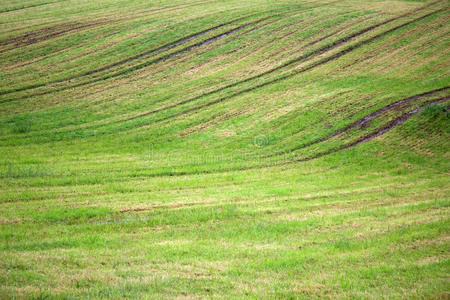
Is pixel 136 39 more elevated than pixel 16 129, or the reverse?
pixel 136 39

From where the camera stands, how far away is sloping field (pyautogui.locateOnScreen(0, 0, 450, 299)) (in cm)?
1097

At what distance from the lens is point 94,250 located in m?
12.3

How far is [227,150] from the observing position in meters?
26.4

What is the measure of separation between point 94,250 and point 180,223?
12.1ft

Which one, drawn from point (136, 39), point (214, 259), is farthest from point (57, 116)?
point (214, 259)

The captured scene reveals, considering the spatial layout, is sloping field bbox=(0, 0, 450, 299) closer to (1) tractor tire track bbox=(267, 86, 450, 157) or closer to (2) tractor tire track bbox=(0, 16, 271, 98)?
(1) tractor tire track bbox=(267, 86, 450, 157)

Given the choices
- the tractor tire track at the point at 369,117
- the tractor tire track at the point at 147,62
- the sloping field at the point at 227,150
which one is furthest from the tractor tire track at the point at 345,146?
the tractor tire track at the point at 147,62

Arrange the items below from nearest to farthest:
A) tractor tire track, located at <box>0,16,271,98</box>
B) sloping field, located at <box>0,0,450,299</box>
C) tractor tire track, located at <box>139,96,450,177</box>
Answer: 1. sloping field, located at <box>0,0,450,299</box>
2. tractor tire track, located at <box>139,96,450,177</box>
3. tractor tire track, located at <box>0,16,271,98</box>

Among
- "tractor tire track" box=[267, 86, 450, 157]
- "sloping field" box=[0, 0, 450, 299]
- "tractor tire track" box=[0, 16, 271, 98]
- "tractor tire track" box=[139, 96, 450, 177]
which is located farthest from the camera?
"tractor tire track" box=[0, 16, 271, 98]

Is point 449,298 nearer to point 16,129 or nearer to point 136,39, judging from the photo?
point 16,129

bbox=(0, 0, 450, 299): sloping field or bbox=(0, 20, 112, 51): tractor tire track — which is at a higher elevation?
bbox=(0, 20, 112, 51): tractor tire track

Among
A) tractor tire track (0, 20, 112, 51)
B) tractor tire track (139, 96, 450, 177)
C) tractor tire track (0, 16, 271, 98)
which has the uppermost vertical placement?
tractor tire track (0, 20, 112, 51)

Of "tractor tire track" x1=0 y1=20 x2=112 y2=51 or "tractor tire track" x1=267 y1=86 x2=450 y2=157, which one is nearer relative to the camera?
"tractor tire track" x1=267 y1=86 x2=450 y2=157

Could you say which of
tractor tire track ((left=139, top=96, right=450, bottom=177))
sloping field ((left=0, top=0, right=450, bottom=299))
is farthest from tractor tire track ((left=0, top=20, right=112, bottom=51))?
tractor tire track ((left=139, top=96, right=450, bottom=177))
